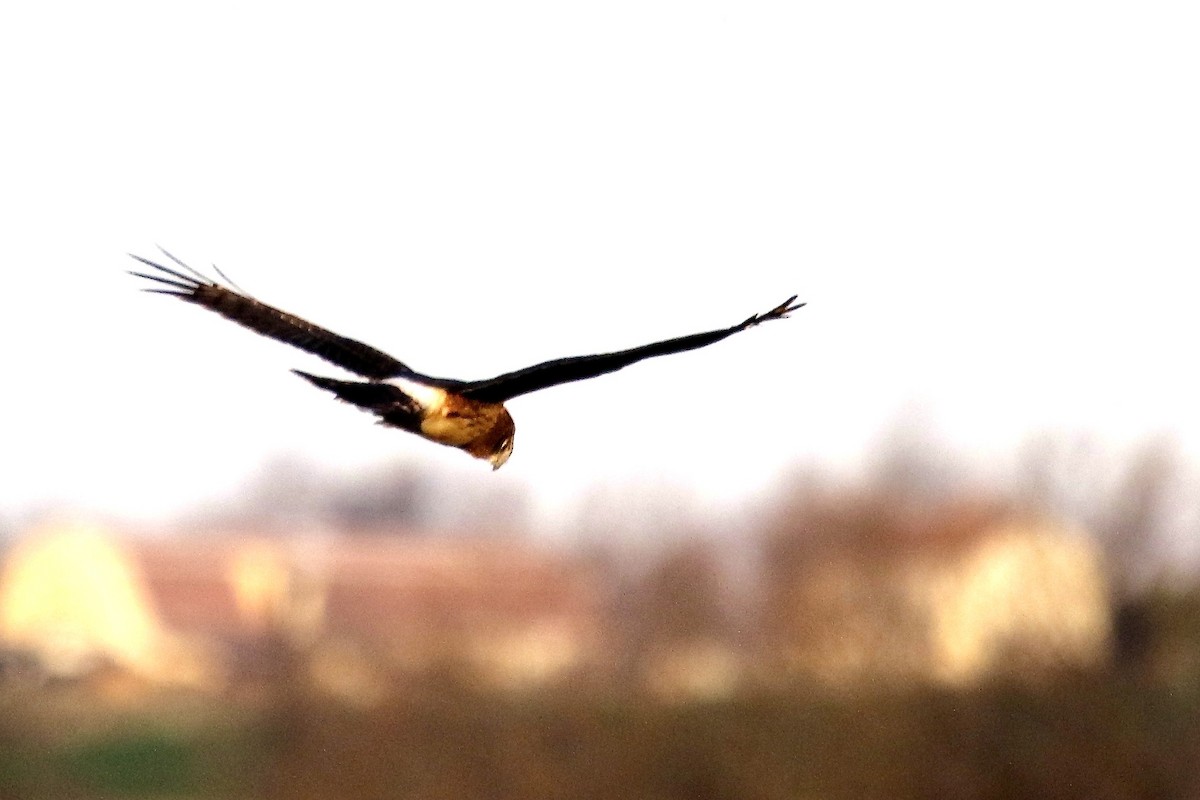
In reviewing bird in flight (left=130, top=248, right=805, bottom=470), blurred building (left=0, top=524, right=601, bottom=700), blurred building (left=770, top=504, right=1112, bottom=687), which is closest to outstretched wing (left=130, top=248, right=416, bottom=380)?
bird in flight (left=130, top=248, right=805, bottom=470)

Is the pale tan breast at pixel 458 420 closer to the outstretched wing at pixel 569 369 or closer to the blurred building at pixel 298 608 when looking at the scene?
the outstretched wing at pixel 569 369

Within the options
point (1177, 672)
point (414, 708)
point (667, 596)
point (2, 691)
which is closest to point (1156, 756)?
point (1177, 672)

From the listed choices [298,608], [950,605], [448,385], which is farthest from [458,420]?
[298,608]

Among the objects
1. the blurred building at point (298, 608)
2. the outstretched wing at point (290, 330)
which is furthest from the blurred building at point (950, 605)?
the outstretched wing at point (290, 330)

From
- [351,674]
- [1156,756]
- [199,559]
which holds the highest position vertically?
[199,559]

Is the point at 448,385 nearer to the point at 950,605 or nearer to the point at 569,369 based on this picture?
the point at 569,369

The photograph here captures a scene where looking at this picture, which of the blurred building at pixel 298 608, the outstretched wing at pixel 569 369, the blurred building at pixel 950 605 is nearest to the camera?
the outstretched wing at pixel 569 369

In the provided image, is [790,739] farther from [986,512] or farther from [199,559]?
[199,559]

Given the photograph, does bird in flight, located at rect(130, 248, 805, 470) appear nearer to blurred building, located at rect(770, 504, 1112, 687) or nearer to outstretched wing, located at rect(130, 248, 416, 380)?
outstretched wing, located at rect(130, 248, 416, 380)
